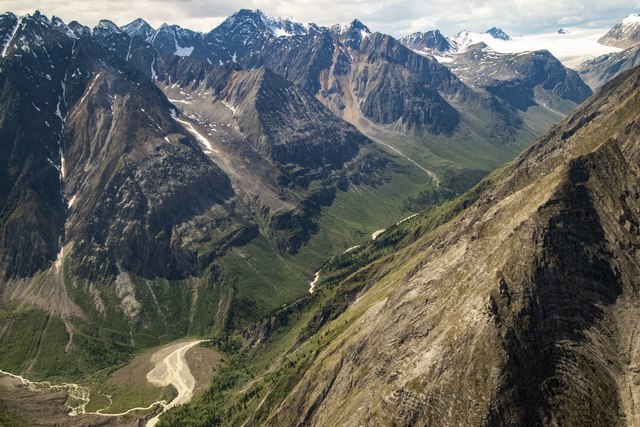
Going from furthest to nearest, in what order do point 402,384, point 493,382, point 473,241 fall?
point 473,241, point 402,384, point 493,382

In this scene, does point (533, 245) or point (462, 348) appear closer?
point (462, 348)

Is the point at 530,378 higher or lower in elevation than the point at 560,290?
lower

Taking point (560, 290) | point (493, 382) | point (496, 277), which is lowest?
point (493, 382)

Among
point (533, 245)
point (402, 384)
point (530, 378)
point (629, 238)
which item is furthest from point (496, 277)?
point (629, 238)

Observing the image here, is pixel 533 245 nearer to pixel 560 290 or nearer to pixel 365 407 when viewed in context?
pixel 560 290

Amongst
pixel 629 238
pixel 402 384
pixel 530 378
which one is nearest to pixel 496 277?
pixel 530 378

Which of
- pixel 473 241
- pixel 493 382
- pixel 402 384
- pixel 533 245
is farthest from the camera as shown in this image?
pixel 473 241
